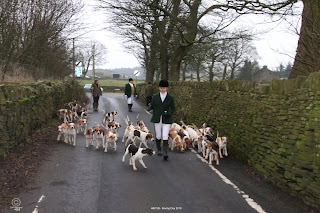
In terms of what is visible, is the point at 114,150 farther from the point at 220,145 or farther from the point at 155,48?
the point at 155,48

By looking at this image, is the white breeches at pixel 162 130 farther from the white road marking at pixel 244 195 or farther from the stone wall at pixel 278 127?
the stone wall at pixel 278 127

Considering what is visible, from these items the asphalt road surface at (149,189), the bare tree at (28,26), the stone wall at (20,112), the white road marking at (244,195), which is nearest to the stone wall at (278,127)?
the asphalt road surface at (149,189)

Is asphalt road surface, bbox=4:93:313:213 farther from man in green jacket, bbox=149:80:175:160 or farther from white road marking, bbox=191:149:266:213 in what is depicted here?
man in green jacket, bbox=149:80:175:160

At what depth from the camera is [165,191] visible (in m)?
6.00

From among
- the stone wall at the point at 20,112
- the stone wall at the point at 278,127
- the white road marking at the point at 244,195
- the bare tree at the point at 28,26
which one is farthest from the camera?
the bare tree at the point at 28,26

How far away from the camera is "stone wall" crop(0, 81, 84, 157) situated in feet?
25.2

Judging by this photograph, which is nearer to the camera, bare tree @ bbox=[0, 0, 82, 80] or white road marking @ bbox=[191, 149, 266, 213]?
white road marking @ bbox=[191, 149, 266, 213]

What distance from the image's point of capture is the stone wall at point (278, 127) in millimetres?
5469

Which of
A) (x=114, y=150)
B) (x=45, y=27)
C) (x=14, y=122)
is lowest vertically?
(x=114, y=150)

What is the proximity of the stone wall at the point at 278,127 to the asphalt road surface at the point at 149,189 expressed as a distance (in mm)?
351

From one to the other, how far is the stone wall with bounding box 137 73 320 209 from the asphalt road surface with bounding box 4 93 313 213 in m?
0.35

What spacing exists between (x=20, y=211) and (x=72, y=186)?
1346mm

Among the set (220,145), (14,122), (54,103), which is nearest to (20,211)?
(14,122)

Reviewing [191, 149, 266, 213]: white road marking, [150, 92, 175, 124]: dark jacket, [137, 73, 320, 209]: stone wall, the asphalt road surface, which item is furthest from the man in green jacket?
[137, 73, 320, 209]: stone wall
